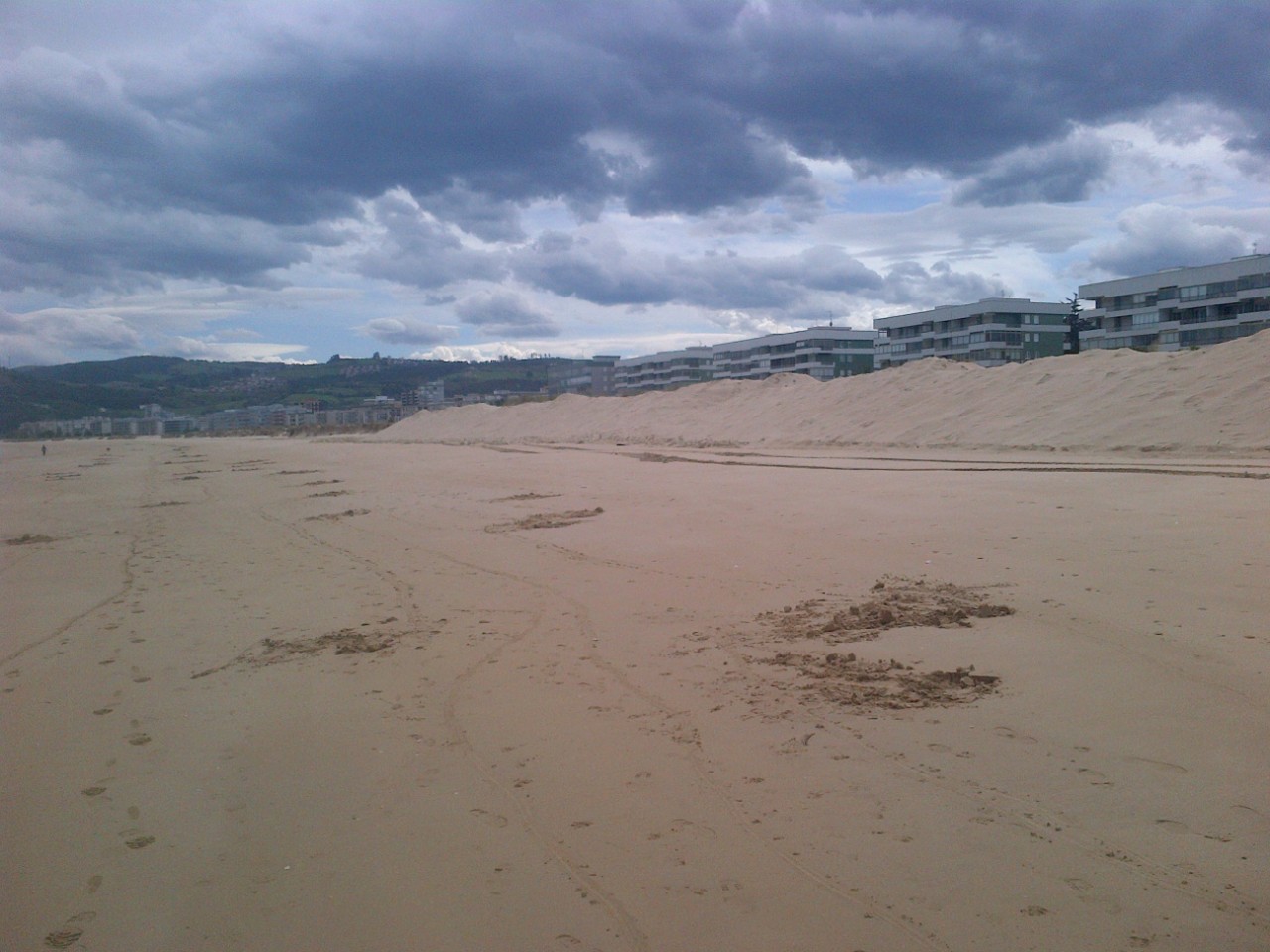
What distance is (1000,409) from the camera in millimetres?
28750

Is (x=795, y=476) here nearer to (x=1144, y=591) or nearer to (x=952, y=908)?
(x=1144, y=591)

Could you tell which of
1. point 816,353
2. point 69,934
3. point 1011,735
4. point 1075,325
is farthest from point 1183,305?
point 69,934

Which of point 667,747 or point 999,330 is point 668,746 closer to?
point 667,747

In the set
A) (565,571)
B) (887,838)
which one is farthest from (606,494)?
(887,838)

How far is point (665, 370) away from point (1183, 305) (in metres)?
66.6

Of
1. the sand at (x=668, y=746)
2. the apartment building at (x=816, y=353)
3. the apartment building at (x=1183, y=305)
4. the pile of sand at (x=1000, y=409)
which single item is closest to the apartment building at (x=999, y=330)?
the apartment building at (x=1183, y=305)

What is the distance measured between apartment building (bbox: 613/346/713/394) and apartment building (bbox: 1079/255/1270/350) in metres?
52.3

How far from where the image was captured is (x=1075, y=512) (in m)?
10.9

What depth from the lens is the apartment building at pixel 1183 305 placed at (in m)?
54.0

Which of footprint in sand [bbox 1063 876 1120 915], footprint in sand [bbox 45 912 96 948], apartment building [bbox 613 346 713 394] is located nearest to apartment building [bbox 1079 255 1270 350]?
apartment building [bbox 613 346 713 394]

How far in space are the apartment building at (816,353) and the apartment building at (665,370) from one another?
10.5 m

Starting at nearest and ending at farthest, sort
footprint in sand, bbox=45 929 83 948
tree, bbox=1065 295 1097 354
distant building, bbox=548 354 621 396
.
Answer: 1. footprint in sand, bbox=45 929 83 948
2. tree, bbox=1065 295 1097 354
3. distant building, bbox=548 354 621 396

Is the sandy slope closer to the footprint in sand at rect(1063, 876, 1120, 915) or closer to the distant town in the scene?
the footprint in sand at rect(1063, 876, 1120, 915)

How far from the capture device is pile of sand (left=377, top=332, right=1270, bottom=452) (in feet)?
70.6
